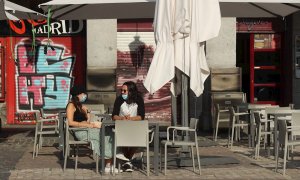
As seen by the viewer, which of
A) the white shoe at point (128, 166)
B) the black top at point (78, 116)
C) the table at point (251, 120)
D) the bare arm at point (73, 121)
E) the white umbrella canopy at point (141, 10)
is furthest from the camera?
the white umbrella canopy at point (141, 10)

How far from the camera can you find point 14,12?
15172mm

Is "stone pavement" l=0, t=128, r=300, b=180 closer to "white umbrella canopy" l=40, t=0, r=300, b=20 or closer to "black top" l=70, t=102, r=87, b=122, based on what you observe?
"black top" l=70, t=102, r=87, b=122

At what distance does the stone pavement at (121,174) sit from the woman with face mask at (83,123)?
376 mm

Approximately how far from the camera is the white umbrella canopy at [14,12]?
47.6 ft

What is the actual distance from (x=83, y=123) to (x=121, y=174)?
3.88 feet

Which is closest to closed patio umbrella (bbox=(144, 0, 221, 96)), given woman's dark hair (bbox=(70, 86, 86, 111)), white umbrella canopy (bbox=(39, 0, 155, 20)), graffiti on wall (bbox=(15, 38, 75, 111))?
woman's dark hair (bbox=(70, 86, 86, 111))

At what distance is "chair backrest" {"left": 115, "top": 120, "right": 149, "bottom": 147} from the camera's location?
1076 centimetres

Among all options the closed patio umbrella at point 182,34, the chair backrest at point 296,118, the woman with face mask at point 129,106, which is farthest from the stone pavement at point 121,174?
the closed patio umbrella at point 182,34

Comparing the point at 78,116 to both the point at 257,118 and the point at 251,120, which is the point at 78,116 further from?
the point at 251,120

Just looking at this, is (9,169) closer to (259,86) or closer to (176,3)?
(176,3)

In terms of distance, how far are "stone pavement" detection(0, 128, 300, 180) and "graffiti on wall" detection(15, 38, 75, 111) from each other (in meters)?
5.05

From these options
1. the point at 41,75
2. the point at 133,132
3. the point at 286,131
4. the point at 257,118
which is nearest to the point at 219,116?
the point at 257,118

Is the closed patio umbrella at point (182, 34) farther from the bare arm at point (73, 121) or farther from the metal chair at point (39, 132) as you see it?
the metal chair at point (39, 132)

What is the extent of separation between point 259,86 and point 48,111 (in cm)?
614
